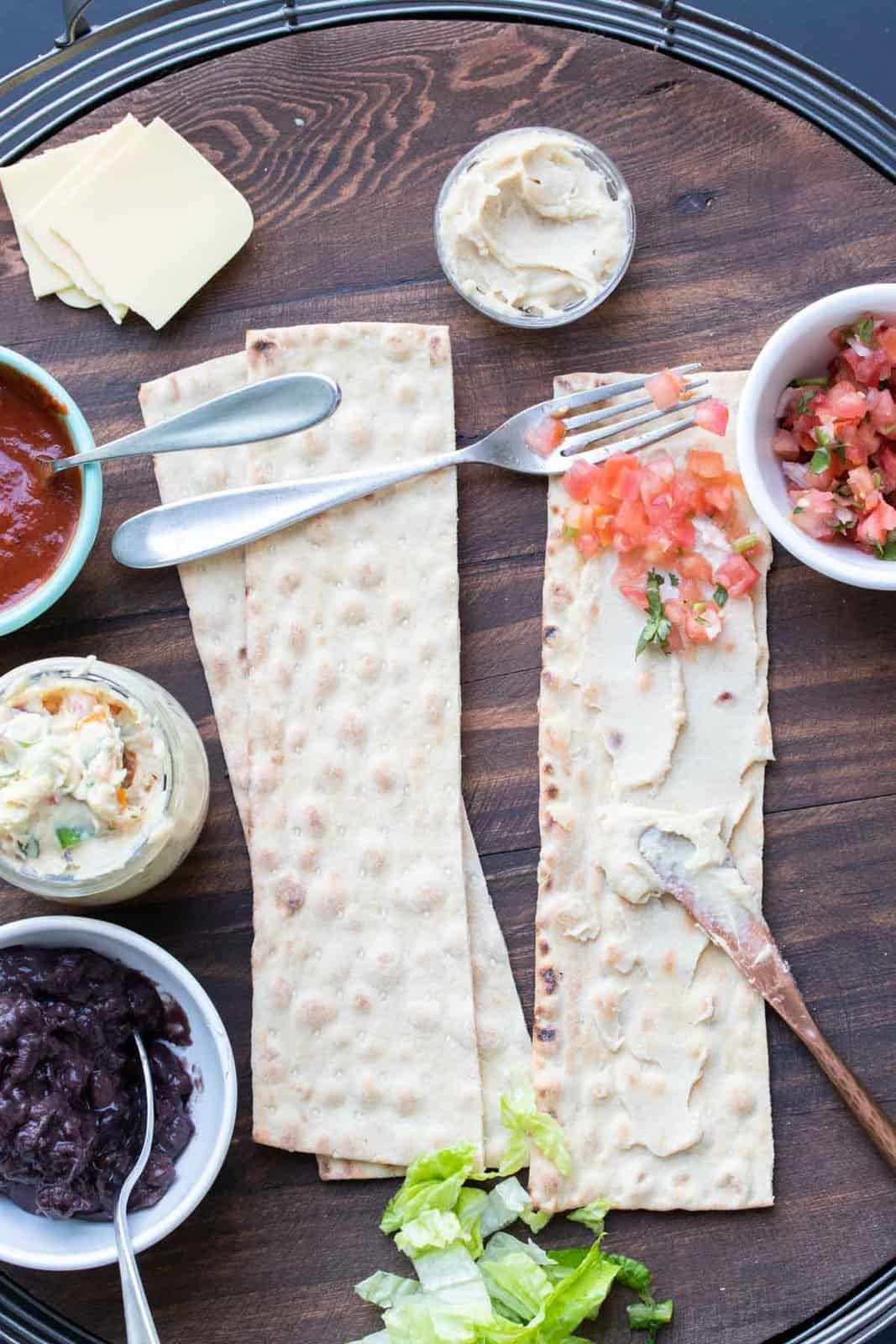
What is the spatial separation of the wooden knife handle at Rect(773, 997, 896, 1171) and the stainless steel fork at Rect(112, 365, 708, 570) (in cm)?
137

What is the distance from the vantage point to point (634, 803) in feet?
10.0

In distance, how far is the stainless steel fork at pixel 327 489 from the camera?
3061 millimetres

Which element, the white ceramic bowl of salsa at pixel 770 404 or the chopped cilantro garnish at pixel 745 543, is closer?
the white ceramic bowl of salsa at pixel 770 404

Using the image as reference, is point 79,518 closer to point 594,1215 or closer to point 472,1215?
point 472,1215

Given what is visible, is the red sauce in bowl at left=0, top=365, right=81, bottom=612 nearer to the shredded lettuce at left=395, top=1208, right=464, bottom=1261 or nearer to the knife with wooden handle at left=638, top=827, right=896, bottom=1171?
the knife with wooden handle at left=638, top=827, right=896, bottom=1171

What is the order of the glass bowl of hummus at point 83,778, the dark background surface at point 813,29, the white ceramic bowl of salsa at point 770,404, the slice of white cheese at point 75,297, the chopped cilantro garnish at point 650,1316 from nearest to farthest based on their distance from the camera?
the glass bowl of hummus at point 83,778
the white ceramic bowl of salsa at point 770,404
the chopped cilantro garnish at point 650,1316
the slice of white cheese at point 75,297
the dark background surface at point 813,29

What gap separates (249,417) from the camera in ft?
9.84

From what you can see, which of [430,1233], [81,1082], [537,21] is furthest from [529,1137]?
[537,21]

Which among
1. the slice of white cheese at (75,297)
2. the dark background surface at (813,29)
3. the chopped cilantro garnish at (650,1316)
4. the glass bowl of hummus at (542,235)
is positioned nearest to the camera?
the chopped cilantro garnish at (650,1316)

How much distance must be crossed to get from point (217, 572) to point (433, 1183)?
4.90 feet

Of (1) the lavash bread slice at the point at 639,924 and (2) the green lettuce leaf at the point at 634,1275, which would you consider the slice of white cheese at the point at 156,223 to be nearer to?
(1) the lavash bread slice at the point at 639,924

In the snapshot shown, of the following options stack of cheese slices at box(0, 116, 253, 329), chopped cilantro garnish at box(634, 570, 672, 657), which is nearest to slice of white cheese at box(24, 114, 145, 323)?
stack of cheese slices at box(0, 116, 253, 329)

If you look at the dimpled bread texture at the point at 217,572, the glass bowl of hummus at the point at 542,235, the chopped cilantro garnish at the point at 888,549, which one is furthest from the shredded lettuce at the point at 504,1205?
the glass bowl of hummus at the point at 542,235

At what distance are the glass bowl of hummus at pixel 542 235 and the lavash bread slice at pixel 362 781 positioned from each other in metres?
0.18
